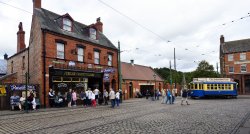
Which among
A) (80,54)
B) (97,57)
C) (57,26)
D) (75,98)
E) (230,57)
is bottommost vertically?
(75,98)

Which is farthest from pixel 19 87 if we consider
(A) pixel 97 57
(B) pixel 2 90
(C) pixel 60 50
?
(A) pixel 97 57

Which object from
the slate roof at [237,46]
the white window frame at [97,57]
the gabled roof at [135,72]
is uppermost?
the slate roof at [237,46]

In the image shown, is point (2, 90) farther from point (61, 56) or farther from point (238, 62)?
point (238, 62)

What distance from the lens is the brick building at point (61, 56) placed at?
23109 mm

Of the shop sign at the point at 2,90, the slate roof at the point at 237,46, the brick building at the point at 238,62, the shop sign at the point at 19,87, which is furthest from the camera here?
the slate roof at the point at 237,46

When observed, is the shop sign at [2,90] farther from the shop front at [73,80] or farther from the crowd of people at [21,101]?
the shop front at [73,80]

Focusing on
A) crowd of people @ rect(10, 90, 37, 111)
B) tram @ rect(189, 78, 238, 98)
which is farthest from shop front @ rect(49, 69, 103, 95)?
tram @ rect(189, 78, 238, 98)

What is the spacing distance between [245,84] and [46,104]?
141ft

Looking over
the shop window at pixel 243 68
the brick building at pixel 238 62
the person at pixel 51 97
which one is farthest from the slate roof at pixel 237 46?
the person at pixel 51 97

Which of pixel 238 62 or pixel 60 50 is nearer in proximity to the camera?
pixel 60 50

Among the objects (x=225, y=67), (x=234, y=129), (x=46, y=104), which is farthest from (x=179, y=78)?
(x=234, y=129)

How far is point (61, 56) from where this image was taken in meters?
24.9

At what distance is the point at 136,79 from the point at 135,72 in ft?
9.49

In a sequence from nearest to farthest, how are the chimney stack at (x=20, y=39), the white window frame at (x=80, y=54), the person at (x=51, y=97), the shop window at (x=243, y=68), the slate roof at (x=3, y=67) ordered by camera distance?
the person at (x=51, y=97) → the white window frame at (x=80, y=54) → the chimney stack at (x=20, y=39) → the slate roof at (x=3, y=67) → the shop window at (x=243, y=68)
